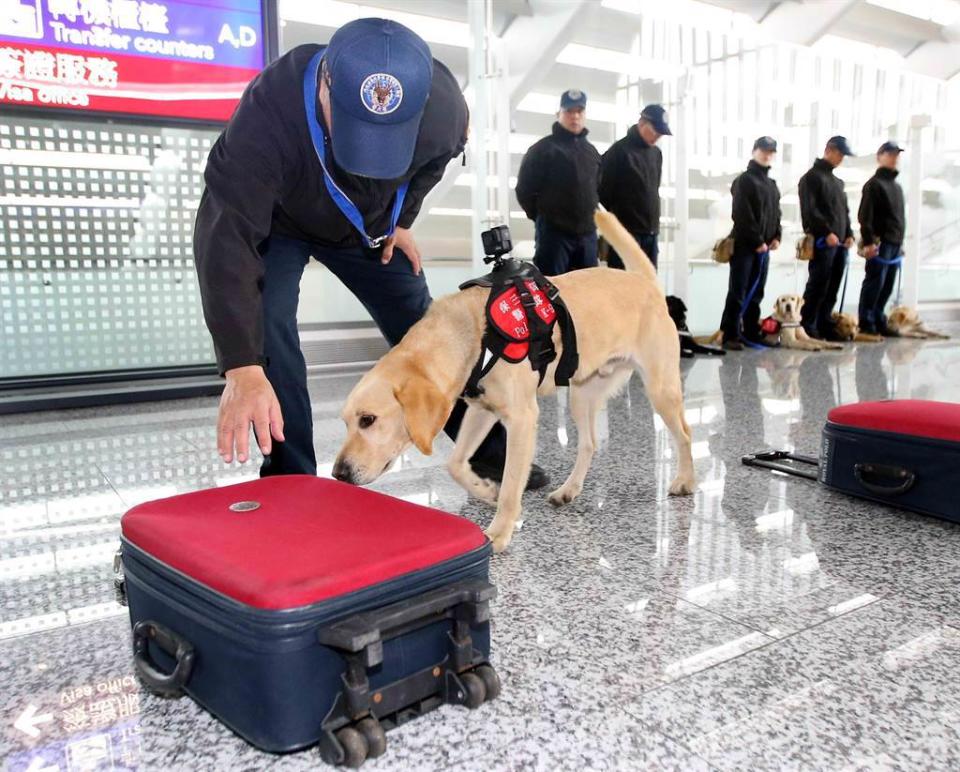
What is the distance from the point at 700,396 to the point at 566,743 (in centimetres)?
385

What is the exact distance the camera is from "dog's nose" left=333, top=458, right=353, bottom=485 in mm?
1953

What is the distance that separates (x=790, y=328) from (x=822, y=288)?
32.6 inches

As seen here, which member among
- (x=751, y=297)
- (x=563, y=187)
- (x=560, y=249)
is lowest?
(x=751, y=297)

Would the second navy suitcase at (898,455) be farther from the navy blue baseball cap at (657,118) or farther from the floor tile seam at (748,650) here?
Result: the navy blue baseball cap at (657,118)

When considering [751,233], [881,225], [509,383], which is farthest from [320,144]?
[881,225]

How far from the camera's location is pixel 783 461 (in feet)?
10.4

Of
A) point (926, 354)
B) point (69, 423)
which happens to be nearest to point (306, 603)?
point (69, 423)

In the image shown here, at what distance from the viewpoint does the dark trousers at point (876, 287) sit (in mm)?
8852

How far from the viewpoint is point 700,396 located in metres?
4.87

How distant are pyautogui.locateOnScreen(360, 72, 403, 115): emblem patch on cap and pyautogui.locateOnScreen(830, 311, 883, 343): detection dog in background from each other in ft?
26.6

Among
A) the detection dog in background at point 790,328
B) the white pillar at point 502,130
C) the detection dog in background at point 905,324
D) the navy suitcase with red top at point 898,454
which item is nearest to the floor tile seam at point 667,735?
the navy suitcase with red top at point 898,454

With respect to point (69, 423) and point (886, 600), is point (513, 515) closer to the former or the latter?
point (886, 600)

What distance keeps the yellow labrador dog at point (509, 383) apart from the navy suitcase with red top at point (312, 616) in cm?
49

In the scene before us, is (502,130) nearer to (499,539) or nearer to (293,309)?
(293,309)
